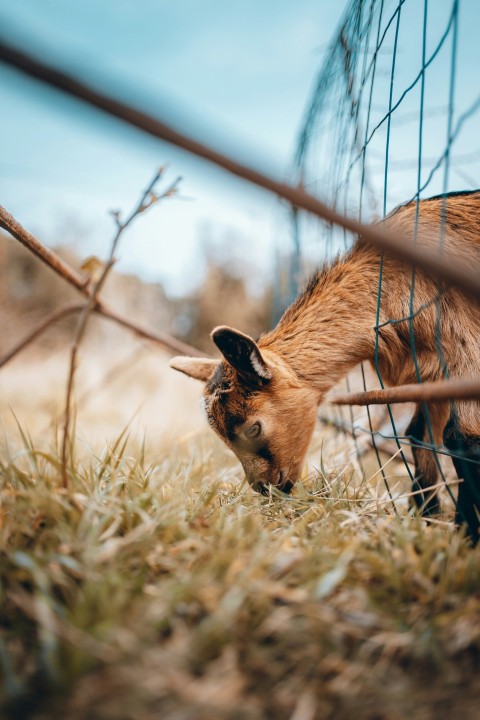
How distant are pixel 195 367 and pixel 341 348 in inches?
39.1

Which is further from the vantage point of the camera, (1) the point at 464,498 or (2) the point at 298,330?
(2) the point at 298,330

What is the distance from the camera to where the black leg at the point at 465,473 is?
1.86 m

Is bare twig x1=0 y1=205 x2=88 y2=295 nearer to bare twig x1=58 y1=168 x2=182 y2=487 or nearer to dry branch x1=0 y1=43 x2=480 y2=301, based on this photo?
bare twig x1=58 y1=168 x2=182 y2=487

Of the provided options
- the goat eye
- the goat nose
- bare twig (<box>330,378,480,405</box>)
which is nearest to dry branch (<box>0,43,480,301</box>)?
bare twig (<box>330,378,480,405</box>)

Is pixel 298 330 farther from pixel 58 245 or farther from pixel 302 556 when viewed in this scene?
pixel 58 245

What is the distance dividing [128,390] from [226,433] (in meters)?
6.65

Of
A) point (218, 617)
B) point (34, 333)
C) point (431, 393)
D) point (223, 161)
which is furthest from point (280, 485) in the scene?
point (223, 161)

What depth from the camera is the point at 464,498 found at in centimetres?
195

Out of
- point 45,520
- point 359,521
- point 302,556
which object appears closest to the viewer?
point 302,556

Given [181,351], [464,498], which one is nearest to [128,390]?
[181,351]

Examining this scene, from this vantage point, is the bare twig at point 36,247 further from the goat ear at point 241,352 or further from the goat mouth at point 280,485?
the goat mouth at point 280,485

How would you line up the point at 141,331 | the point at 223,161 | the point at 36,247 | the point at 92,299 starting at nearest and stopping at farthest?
the point at 223,161
the point at 92,299
the point at 36,247
the point at 141,331

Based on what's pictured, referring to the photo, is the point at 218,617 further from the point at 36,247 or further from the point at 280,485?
the point at 36,247

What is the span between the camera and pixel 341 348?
257cm
